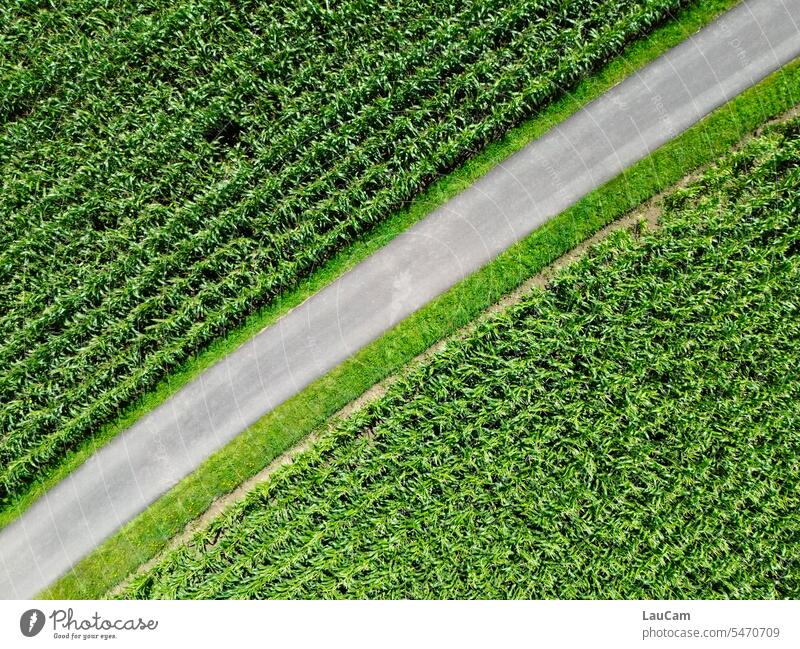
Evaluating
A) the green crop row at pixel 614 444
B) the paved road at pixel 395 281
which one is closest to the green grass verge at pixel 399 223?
the paved road at pixel 395 281

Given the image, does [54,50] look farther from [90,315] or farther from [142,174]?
[90,315]

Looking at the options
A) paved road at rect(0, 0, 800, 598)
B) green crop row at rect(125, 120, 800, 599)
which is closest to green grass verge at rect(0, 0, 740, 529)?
paved road at rect(0, 0, 800, 598)

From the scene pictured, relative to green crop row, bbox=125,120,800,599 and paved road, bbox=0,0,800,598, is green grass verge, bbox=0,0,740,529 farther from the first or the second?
green crop row, bbox=125,120,800,599

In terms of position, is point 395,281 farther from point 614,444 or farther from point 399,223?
point 614,444

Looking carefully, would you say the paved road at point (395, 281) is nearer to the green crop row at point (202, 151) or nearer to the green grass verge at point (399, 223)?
the green grass verge at point (399, 223)

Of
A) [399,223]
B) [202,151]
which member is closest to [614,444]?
[399,223]

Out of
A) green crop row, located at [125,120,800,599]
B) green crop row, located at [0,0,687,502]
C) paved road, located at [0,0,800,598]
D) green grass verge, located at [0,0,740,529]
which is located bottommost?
green crop row, located at [125,120,800,599]

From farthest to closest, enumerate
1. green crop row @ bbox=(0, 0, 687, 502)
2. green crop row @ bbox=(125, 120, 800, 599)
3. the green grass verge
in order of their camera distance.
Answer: the green grass verge < green crop row @ bbox=(0, 0, 687, 502) < green crop row @ bbox=(125, 120, 800, 599)
